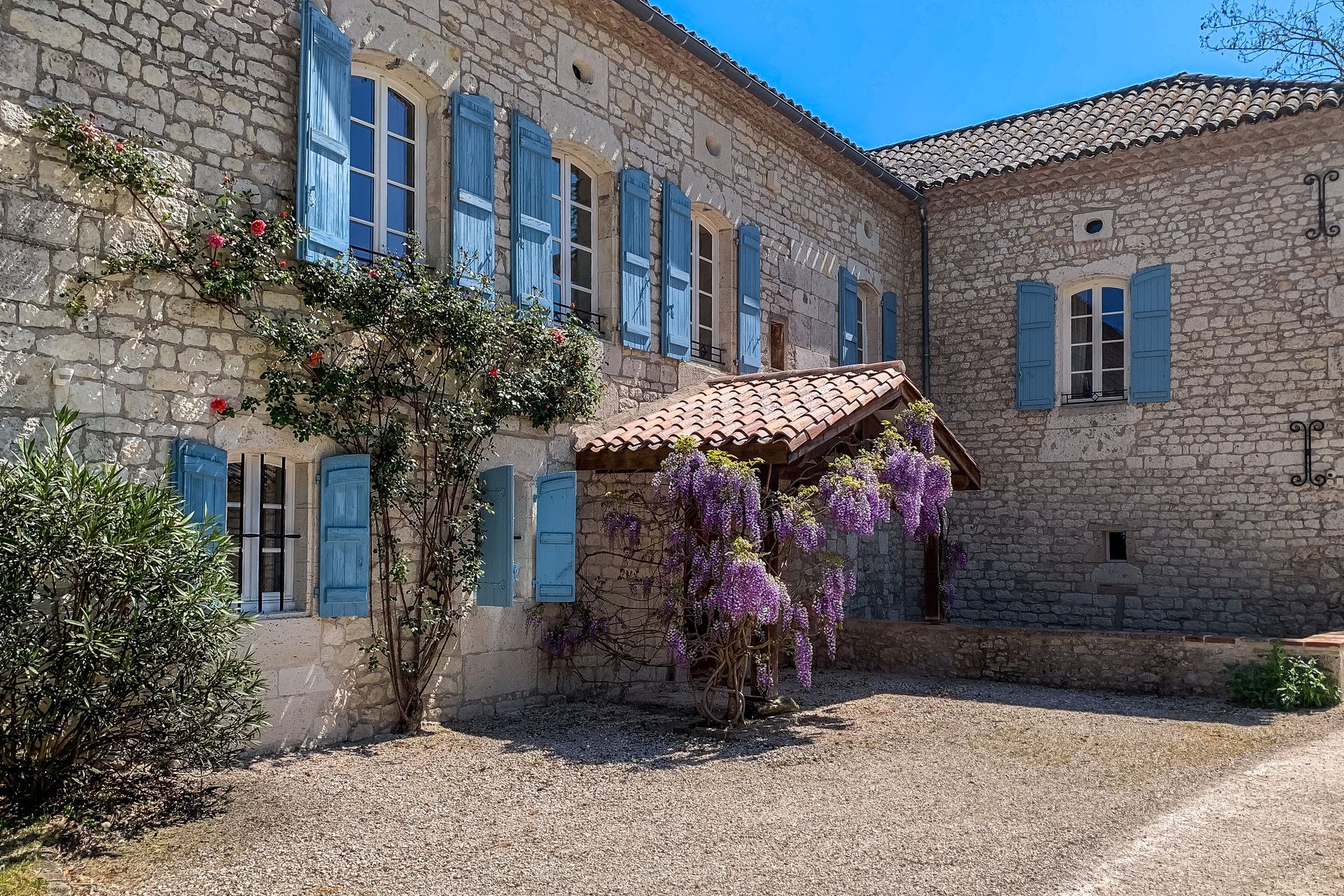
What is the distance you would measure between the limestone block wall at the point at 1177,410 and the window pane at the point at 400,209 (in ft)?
22.6

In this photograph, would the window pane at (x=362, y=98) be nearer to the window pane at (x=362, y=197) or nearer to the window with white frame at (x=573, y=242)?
the window pane at (x=362, y=197)

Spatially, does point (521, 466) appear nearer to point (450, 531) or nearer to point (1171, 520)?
point (450, 531)

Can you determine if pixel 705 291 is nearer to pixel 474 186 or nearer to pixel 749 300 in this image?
pixel 749 300

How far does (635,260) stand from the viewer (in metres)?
7.92

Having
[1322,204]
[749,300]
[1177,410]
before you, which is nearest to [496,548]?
[749,300]

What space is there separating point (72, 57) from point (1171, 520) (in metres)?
9.58

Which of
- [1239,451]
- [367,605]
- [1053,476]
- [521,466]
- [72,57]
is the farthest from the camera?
[1053,476]

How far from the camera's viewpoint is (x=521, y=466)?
22.9ft

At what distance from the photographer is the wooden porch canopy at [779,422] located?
6434 millimetres

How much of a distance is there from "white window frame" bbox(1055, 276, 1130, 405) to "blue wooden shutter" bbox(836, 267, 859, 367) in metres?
2.08

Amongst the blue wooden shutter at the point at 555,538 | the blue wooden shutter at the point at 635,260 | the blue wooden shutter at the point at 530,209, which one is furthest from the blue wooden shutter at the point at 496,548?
the blue wooden shutter at the point at 635,260

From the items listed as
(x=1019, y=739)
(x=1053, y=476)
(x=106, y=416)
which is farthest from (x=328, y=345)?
(x=1053, y=476)

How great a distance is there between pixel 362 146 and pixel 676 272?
9.32 ft

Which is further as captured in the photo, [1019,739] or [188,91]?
[1019,739]
